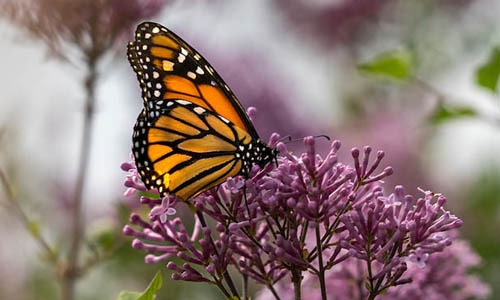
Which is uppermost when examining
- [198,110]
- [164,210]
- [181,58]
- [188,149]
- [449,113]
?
[449,113]

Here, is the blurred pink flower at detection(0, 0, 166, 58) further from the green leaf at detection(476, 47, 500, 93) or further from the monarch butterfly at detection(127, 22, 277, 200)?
the green leaf at detection(476, 47, 500, 93)

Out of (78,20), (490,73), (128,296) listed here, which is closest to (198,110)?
(128,296)

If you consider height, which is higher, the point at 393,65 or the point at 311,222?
the point at 393,65

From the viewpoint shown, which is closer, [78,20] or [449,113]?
[78,20]

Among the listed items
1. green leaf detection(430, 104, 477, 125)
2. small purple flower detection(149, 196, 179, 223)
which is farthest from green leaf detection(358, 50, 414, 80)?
small purple flower detection(149, 196, 179, 223)

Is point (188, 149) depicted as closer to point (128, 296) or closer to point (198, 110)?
point (198, 110)

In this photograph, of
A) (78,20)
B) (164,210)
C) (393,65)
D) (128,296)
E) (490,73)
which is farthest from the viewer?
(393,65)
